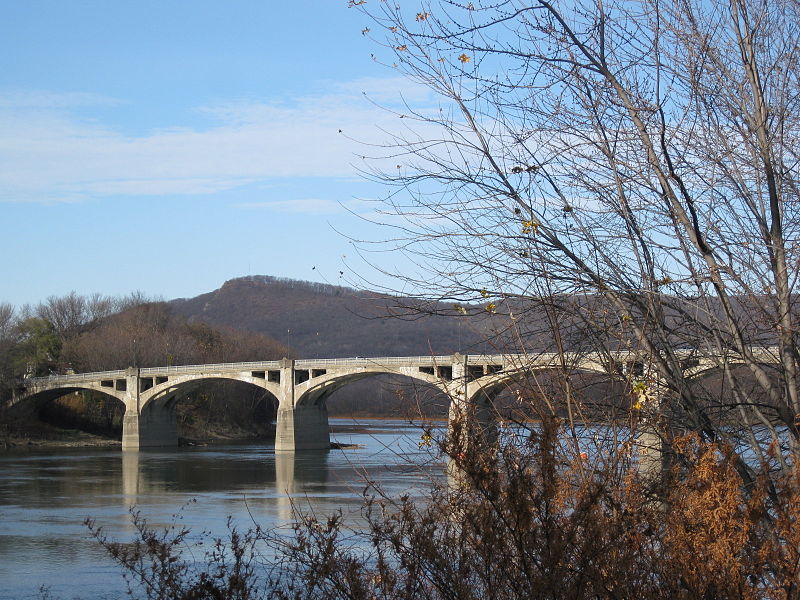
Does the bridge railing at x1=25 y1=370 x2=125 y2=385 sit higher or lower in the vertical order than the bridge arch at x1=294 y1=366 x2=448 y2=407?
higher

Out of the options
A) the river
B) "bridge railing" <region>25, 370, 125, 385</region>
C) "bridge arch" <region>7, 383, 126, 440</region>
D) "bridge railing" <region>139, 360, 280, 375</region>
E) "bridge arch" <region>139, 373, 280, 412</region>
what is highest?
"bridge railing" <region>139, 360, 280, 375</region>

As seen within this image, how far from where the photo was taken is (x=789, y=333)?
16.3 ft

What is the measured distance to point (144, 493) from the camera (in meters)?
31.0

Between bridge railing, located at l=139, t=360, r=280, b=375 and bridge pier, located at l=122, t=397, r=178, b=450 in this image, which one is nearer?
bridge railing, located at l=139, t=360, r=280, b=375

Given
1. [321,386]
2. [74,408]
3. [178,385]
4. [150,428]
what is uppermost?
[178,385]

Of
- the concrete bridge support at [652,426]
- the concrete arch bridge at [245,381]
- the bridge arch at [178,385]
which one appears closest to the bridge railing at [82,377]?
the concrete arch bridge at [245,381]

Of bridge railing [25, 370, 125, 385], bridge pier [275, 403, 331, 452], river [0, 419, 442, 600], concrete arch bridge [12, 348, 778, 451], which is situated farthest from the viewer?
bridge railing [25, 370, 125, 385]

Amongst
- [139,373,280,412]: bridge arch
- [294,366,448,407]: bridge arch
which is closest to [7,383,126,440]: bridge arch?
[139,373,280,412]: bridge arch

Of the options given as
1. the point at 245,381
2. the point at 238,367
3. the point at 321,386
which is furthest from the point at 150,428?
the point at 321,386

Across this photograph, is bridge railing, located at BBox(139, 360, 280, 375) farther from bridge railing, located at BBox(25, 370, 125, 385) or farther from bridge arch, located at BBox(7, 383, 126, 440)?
bridge arch, located at BBox(7, 383, 126, 440)

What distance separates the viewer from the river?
48.1ft

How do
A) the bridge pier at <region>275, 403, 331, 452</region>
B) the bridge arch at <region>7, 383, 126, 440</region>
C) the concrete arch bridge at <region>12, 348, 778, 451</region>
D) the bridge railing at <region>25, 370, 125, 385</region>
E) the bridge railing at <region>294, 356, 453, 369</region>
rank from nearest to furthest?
1. the bridge railing at <region>294, 356, 453, 369</region>
2. the concrete arch bridge at <region>12, 348, 778, 451</region>
3. the bridge pier at <region>275, 403, 331, 452</region>
4. the bridge railing at <region>25, 370, 125, 385</region>
5. the bridge arch at <region>7, 383, 126, 440</region>

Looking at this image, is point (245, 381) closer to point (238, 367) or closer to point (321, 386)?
point (238, 367)

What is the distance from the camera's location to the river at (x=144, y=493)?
14648mm
